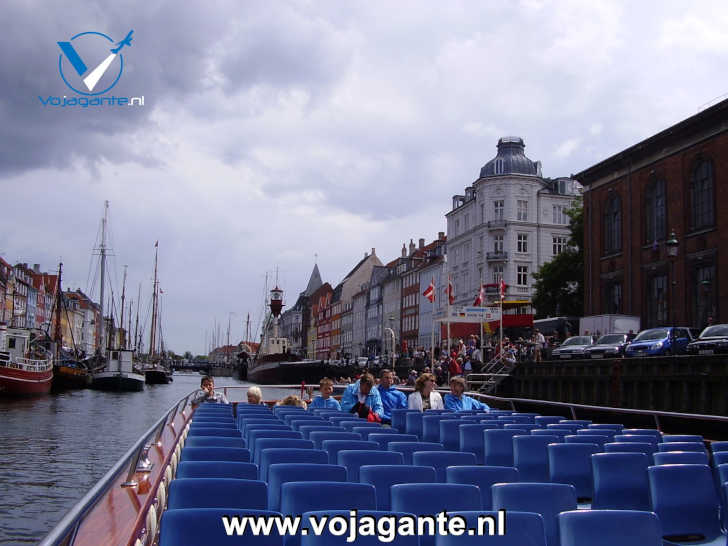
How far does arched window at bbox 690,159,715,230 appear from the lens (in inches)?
1523

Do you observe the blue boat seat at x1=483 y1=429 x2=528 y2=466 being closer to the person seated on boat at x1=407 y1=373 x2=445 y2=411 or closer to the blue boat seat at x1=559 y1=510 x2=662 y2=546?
the person seated on boat at x1=407 y1=373 x2=445 y2=411

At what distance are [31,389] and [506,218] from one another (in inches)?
1825

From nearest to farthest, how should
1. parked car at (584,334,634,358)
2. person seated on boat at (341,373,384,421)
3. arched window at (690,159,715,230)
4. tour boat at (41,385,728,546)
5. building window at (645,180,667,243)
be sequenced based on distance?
tour boat at (41,385,728,546) → person seated on boat at (341,373,384,421) → parked car at (584,334,634,358) → arched window at (690,159,715,230) → building window at (645,180,667,243)

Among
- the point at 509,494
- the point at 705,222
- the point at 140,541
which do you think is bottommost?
the point at 140,541

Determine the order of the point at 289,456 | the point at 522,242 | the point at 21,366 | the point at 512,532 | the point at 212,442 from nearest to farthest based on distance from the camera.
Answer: the point at 512,532 → the point at 289,456 → the point at 212,442 → the point at 21,366 → the point at 522,242

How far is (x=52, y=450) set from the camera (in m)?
23.3

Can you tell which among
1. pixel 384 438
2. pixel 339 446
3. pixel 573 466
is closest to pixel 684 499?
pixel 573 466

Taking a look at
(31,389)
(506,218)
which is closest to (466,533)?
(31,389)

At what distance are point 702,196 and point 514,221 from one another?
37.4m

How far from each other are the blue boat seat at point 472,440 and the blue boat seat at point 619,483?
2962 millimetres

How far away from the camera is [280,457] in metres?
6.75

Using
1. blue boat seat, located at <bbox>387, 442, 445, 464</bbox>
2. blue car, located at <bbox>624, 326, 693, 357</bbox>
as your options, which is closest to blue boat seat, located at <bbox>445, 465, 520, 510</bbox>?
blue boat seat, located at <bbox>387, 442, 445, 464</bbox>

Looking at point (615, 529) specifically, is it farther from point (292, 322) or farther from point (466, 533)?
point (292, 322)

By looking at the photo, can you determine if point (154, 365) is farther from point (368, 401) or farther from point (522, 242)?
point (368, 401)
